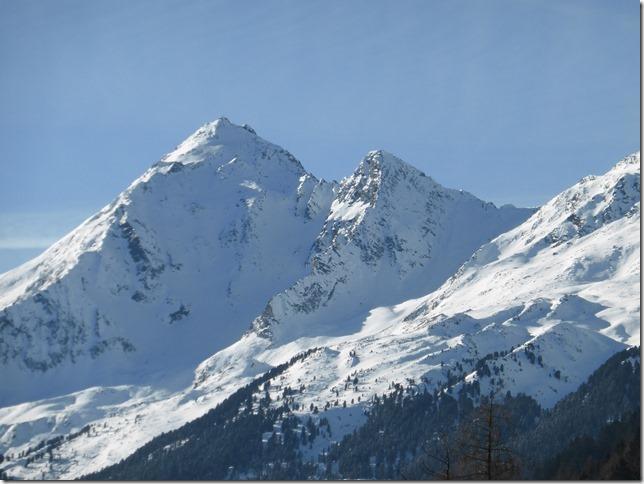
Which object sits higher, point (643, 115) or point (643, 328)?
point (643, 115)

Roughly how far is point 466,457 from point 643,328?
17.4 meters

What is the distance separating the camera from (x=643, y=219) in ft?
276

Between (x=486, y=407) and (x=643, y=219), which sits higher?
(x=643, y=219)

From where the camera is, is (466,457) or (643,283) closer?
(466,457)

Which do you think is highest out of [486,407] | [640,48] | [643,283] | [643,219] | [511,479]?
[640,48]

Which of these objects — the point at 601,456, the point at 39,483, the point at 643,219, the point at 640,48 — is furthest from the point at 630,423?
the point at 39,483

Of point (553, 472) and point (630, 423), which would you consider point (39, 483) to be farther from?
point (630, 423)

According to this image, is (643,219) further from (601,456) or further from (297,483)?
(601,456)

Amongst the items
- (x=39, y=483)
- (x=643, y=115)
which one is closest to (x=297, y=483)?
(x=39, y=483)

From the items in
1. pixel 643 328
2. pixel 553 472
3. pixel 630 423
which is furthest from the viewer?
pixel 630 423

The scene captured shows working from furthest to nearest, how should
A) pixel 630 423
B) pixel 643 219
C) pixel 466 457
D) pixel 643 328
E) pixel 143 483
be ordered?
pixel 630 423
pixel 643 219
pixel 643 328
pixel 143 483
pixel 466 457

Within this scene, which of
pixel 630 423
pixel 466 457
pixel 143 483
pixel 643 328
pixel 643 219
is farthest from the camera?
pixel 630 423

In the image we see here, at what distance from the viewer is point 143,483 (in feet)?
232

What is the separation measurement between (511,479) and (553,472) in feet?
297
